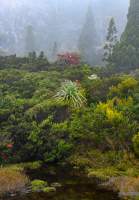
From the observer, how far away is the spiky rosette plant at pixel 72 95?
101 feet

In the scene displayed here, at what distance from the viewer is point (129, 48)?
6022cm

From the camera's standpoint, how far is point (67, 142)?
2770cm

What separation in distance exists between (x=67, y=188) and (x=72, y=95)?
1149 centimetres

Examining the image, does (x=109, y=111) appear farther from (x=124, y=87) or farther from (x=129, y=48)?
(x=129, y=48)

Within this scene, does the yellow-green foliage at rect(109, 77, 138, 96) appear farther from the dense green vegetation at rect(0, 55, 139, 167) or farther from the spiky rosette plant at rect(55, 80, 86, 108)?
the spiky rosette plant at rect(55, 80, 86, 108)

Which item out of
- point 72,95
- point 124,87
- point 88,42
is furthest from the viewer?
point 88,42

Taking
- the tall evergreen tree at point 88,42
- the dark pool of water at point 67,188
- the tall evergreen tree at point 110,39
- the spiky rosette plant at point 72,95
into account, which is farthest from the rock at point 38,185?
the tall evergreen tree at point 88,42

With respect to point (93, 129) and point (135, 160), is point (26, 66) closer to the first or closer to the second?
point (93, 129)

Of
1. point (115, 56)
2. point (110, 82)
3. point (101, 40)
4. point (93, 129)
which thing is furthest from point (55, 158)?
point (101, 40)

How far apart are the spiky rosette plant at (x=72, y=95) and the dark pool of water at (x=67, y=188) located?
708 cm

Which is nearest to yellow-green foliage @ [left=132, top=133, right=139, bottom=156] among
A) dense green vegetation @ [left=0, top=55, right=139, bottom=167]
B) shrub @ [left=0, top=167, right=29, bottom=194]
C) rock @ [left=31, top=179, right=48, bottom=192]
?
dense green vegetation @ [left=0, top=55, right=139, bottom=167]

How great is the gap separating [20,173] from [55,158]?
16.3 feet

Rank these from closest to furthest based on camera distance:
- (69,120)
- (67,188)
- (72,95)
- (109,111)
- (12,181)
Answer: (12,181) < (67,188) < (109,111) < (69,120) < (72,95)

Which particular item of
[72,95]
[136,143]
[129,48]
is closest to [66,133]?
[72,95]
